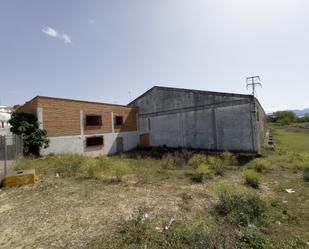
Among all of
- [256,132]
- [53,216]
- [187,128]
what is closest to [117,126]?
[187,128]

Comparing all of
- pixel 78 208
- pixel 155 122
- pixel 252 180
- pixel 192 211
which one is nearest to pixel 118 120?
pixel 155 122

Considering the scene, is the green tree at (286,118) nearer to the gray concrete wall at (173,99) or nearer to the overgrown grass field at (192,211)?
the gray concrete wall at (173,99)

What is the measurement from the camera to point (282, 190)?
9.20m

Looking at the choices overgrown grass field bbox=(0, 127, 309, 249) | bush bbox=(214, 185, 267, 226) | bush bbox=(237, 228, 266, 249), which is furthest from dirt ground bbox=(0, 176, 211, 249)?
bush bbox=(237, 228, 266, 249)

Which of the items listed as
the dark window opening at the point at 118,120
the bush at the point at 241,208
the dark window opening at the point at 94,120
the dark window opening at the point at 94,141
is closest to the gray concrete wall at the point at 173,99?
the dark window opening at the point at 118,120

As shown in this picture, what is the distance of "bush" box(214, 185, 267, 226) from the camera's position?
5.78m

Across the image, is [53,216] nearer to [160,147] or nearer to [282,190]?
[282,190]

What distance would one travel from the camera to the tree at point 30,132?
17.2 metres

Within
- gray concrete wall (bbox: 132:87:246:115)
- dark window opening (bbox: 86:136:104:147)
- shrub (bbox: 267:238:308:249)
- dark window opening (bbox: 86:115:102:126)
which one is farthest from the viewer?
dark window opening (bbox: 86:115:102:126)

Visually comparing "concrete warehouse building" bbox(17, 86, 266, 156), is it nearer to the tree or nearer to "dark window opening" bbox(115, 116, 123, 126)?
"dark window opening" bbox(115, 116, 123, 126)

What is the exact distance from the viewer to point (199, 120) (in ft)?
71.8

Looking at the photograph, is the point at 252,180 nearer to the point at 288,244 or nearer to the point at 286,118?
the point at 288,244

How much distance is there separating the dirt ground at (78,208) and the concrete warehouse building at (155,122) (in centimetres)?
1073

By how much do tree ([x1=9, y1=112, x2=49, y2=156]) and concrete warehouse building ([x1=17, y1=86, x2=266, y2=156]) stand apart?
0.52 meters
